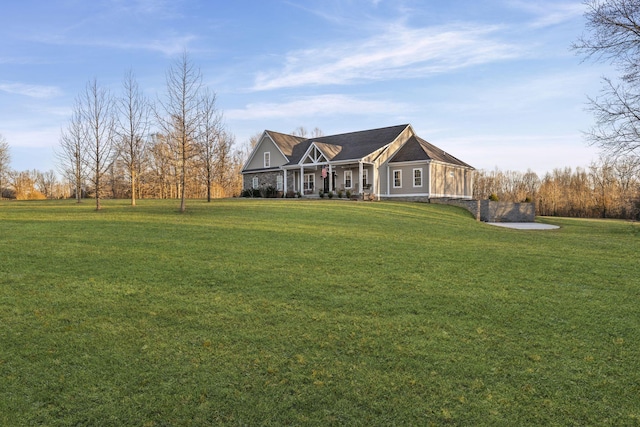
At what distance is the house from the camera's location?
91.1 ft

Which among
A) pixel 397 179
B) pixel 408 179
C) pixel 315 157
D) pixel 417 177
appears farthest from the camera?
pixel 315 157

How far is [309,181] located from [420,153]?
947 cm

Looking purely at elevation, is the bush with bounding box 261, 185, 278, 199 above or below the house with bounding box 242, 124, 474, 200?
below

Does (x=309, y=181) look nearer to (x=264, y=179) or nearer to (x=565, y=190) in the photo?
(x=264, y=179)

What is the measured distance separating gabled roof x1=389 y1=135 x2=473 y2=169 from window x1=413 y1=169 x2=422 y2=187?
0.93 m

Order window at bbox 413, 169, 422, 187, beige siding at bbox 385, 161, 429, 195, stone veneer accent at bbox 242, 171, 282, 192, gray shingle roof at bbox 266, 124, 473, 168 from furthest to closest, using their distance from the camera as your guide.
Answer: stone veneer accent at bbox 242, 171, 282, 192
gray shingle roof at bbox 266, 124, 473, 168
window at bbox 413, 169, 422, 187
beige siding at bbox 385, 161, 429, 195

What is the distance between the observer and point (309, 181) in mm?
32312

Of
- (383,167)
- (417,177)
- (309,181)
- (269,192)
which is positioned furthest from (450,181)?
(269,192)

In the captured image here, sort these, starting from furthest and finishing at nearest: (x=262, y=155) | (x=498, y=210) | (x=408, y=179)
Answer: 1. (x=262, y=155)
2. (x=408, y=179)
3. (x=498, y=210)

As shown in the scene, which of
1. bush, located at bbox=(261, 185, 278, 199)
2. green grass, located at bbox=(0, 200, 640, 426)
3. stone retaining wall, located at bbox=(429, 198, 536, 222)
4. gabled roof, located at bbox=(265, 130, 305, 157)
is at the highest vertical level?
gabled roof, located at bbox=(265, 130, 305, 157)

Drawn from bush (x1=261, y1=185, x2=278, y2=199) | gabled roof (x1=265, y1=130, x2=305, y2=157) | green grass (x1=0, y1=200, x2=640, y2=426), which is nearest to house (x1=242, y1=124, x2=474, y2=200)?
gabled roof (x1=265, y1=130, x2=305, y2=157)

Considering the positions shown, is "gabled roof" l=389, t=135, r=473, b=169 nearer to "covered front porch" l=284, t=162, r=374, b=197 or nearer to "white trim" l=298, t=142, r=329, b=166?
"covered front porch" l=284, t=162, r=374, b=197

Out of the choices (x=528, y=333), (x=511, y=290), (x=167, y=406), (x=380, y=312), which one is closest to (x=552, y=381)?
(x=528, y=333)

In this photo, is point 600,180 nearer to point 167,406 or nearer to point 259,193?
point 259,193
